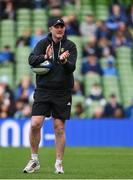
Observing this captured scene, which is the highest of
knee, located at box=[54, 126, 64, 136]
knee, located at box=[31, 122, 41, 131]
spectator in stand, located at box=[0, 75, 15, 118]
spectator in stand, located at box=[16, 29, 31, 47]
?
spectator in stand, located at box=[16, 29, 31, 47]

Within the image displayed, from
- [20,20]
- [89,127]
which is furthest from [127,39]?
[89,127]

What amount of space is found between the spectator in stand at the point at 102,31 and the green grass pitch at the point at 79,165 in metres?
8.31

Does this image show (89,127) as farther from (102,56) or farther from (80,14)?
(80,14)

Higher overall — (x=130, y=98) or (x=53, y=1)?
(x=53, y=1)

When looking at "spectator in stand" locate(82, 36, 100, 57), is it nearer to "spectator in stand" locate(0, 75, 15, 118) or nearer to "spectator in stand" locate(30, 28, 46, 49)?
"spectator in stand" locate(30, 28, 46, 49)

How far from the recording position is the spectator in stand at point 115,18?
26.3 metres

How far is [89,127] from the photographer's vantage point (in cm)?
2150

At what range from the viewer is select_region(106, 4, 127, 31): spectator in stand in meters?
26.3

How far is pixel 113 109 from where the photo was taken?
73.6 ft

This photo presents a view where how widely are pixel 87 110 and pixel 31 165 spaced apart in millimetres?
11533

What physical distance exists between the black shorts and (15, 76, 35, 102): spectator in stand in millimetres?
10884

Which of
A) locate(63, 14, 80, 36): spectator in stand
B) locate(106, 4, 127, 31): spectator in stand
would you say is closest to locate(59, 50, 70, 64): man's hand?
locate(63, 14, 80, 36): spectator in stand

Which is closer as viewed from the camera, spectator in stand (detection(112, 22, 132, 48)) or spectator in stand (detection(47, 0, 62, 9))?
spectator in stand (detection(112, 22, 132, 48))

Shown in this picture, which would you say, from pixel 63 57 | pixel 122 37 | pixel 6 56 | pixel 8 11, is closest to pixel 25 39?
pixel 6 56
